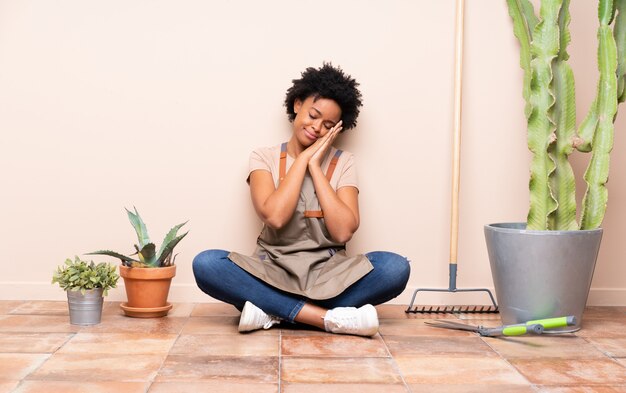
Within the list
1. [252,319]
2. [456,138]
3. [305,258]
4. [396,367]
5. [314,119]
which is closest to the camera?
Result: [396,367]

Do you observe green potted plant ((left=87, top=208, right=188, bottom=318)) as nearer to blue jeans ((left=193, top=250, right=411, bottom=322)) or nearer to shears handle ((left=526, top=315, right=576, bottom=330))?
blue jeans ((left=193, top=250, right=411, bottom=322))

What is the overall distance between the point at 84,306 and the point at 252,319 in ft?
1.82

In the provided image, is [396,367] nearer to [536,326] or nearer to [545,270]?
[536,326]

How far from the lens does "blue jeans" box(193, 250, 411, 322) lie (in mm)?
2398

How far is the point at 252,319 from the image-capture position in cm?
233

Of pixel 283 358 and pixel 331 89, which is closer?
pixel 283 358

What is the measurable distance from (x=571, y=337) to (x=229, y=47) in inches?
62.9

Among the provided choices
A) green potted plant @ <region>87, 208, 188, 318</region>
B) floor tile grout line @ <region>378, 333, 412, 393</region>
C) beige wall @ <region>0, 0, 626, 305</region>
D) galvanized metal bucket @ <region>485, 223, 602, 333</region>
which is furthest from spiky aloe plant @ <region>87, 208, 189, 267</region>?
galvanized metal bucket @ <region>485, 223, 602, 333</region>

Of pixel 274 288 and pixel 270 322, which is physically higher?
pixel 274 288

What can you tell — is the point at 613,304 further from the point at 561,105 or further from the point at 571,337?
the point at 561,105

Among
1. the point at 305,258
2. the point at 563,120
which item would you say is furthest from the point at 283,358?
the point at 563,120

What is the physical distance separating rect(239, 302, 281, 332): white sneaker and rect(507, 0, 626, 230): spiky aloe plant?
3.18 feet

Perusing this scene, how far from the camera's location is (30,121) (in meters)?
2.83

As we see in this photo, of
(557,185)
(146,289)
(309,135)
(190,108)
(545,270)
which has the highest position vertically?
(190,108)
